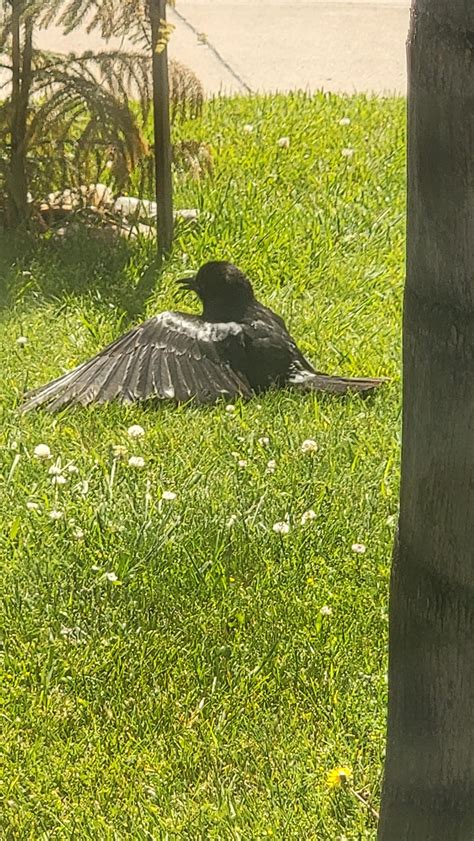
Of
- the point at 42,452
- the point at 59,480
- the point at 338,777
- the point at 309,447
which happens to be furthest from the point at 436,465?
the point at 42,452

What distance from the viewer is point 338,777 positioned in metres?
2.74

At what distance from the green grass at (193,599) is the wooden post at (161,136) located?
0.51 m

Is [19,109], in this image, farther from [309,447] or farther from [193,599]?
[193,599]

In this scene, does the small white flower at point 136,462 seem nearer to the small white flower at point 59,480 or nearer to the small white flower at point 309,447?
the small white flower at point 59,480

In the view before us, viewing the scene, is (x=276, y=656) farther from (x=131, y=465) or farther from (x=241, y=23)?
(x=241, y=23)

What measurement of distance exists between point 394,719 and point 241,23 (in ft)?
28.9

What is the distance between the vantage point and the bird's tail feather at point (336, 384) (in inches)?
178

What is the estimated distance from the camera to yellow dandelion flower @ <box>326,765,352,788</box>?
273cm

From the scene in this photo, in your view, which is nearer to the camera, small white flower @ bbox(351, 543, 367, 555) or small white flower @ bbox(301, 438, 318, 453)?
small white flower @ bbox(351, 543, 367, 555)

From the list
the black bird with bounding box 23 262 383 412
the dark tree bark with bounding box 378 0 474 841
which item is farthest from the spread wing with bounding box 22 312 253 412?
the dark tree bark with bounding box 378 0 474 841

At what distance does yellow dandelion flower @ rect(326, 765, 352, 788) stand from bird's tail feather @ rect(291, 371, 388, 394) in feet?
6.33

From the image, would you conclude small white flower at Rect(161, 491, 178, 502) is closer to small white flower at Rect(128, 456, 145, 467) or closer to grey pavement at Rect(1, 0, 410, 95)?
small white flower at Rect(128, 456, 145, 467)

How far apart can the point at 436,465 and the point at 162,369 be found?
286 centimetres

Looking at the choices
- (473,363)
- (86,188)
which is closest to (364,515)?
(473,363)
